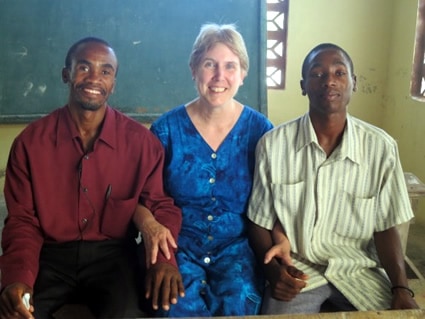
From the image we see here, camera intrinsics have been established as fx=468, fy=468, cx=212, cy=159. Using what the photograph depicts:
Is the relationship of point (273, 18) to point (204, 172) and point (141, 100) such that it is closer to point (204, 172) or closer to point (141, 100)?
point (141, 100)

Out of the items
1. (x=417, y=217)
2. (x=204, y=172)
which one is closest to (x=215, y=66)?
(x=204, y=172)

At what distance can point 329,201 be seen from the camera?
1.74 m

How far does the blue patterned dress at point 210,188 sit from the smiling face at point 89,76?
1.02ft

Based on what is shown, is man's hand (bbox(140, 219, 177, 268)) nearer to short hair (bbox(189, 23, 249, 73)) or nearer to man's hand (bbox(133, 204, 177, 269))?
man's hand (bbox(133, 204, 177, 269))

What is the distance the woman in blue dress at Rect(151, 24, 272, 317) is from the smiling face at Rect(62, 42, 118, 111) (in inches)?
12.2

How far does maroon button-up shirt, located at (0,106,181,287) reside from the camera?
170cm

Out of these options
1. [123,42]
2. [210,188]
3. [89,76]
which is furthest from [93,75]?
[123,42]

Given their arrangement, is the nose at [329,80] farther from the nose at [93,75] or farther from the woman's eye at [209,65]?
the nose at [93,75]

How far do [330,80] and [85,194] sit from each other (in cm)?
99

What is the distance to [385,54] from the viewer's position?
4461 millimetres

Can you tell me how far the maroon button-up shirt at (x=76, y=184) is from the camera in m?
1.70

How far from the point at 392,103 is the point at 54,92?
117 inches

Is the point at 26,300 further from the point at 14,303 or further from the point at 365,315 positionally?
the point at 365,315

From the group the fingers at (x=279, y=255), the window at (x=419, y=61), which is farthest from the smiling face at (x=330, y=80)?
the window at (x=419, y=61)
